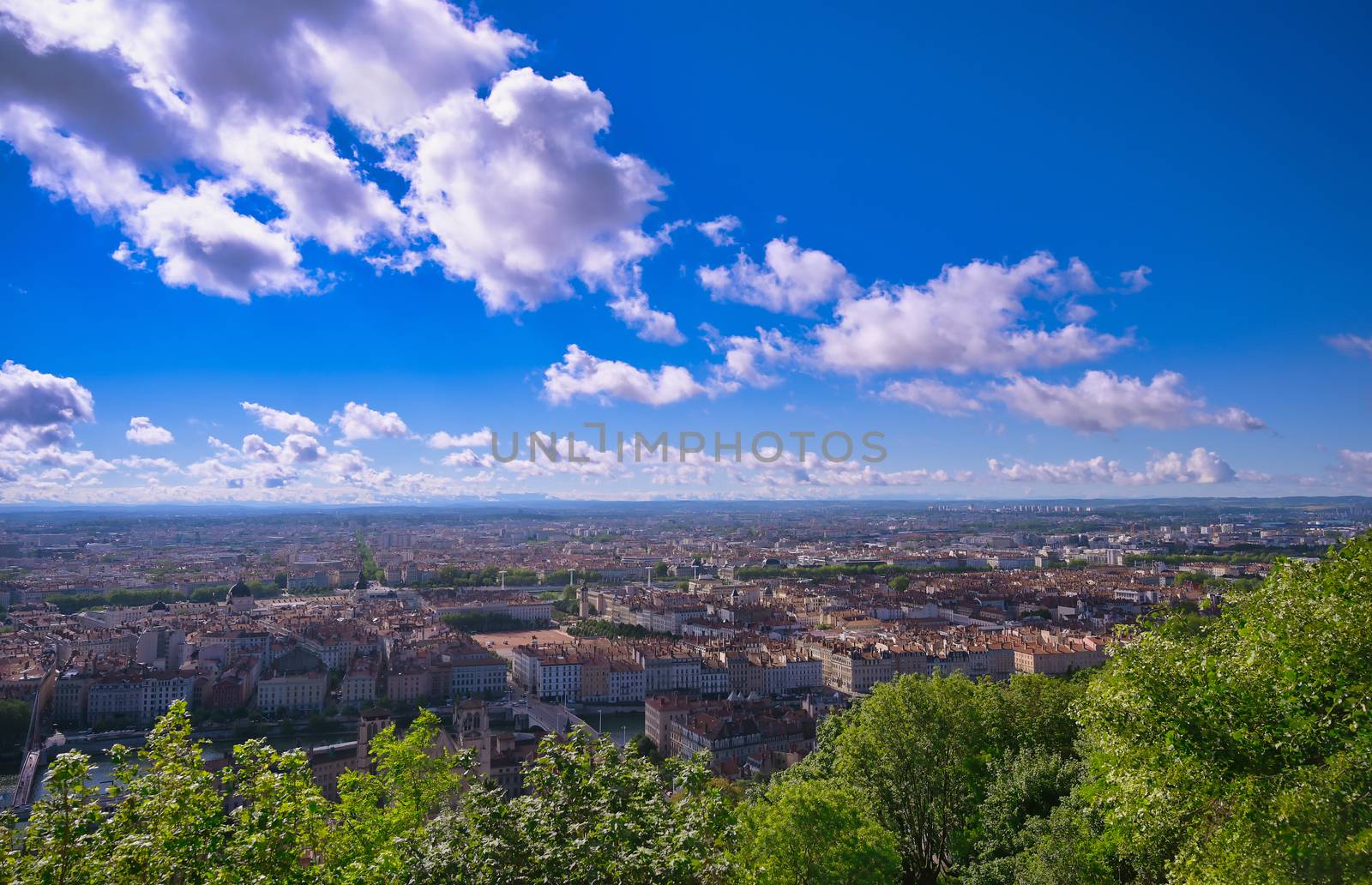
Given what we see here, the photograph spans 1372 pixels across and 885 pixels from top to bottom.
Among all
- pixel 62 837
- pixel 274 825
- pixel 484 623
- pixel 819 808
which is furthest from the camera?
pixel 484 623

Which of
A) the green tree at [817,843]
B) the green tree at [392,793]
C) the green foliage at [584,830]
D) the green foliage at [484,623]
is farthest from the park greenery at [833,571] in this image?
the green foliage at [584,830]

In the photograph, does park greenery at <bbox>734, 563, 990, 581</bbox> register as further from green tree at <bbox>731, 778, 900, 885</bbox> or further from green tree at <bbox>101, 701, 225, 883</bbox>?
green tree at <bbox>101, 701, 225, 883</bbox>

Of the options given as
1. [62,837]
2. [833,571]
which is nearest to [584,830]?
[62,837]

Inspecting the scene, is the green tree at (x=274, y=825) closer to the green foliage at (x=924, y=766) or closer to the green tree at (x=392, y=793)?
the green tree at (x=392, y=793)

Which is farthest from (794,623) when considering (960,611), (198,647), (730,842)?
(730,842)

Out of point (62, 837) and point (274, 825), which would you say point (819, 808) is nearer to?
point (274, 825)

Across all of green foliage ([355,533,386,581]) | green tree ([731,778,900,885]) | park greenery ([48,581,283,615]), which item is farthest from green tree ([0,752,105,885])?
green foliage ([355,533,386,581])

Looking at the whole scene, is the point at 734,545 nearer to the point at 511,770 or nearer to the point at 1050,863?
the point at 511,770
